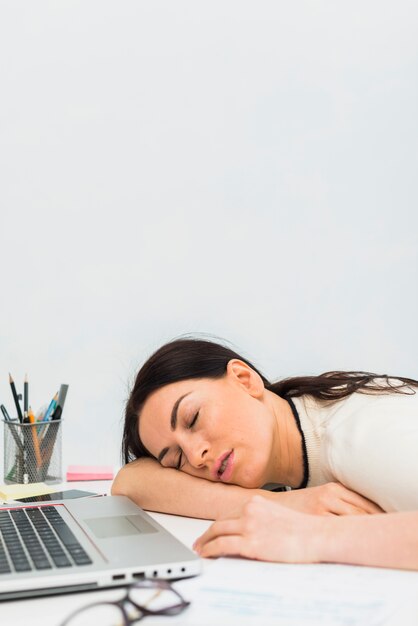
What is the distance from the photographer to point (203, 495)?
3.73 feet

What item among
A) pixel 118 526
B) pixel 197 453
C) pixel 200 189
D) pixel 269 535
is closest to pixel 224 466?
pixel 197 453

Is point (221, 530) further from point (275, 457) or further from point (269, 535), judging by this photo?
point (275, 457)

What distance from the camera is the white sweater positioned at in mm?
942

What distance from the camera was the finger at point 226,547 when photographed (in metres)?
0.83

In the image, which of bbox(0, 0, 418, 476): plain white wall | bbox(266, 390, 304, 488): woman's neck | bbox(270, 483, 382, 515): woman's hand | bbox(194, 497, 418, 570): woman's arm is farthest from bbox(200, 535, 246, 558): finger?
bbox(0, 0, 418, 476): plain white wall

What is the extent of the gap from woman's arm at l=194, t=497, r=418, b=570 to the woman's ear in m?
0.46

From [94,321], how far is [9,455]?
0.57 metres

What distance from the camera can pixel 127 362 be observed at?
6.50 ft

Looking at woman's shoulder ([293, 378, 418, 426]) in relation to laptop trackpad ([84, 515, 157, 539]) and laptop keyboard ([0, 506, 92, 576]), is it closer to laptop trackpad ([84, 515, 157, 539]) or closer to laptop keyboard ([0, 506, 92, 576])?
laptop trackpad ([84, 515, 157, 539])

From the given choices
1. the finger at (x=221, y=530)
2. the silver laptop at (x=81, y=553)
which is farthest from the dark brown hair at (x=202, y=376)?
the finger at (x=221, y=530)

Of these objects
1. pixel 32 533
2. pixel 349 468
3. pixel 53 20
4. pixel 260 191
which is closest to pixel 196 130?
pixel 260 191

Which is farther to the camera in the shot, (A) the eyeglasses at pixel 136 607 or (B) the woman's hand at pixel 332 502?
(B) the woman's hand at pixel 332 502

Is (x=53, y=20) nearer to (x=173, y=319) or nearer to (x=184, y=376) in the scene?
(x=173, y=319)

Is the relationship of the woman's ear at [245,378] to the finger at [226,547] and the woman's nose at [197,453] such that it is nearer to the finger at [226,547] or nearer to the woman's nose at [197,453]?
the woman's nose at [197,453]
